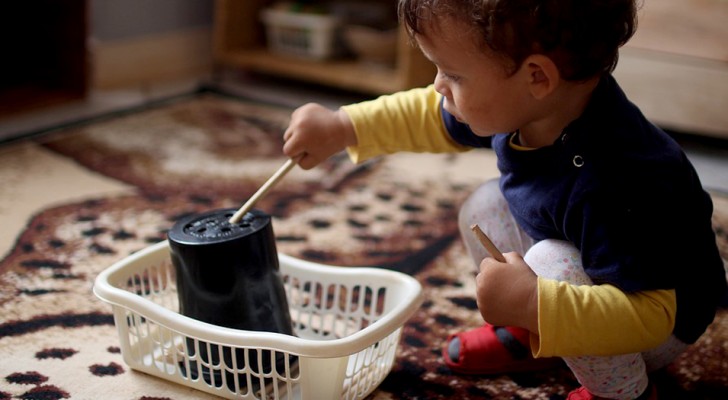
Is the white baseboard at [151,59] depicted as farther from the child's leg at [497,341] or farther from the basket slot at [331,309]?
the child's leg at [497,341]

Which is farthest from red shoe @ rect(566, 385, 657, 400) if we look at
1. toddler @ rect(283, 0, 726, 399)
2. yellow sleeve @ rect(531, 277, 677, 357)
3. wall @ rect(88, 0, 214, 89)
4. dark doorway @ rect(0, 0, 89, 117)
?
wall @ rect(88, 0, 214, 89)

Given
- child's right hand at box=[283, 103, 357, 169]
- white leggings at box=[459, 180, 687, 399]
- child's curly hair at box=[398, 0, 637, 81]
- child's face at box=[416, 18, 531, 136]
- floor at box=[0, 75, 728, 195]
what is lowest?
floor at box=[0, 75, 728, 195]

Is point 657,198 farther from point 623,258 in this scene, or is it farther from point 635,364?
point 635,364

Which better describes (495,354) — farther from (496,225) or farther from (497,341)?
(496,225)

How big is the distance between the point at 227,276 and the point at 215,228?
0.05m

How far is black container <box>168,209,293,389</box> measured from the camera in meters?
0.76

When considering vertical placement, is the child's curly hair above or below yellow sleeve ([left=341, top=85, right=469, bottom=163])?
above

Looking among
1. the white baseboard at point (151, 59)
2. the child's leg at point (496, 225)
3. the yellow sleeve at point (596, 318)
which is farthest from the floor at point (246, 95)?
the yellow sleeve at point (596, 318)

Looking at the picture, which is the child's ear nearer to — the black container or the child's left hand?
the child's left hand

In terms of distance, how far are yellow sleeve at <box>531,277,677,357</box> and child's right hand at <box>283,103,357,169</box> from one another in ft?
0.94

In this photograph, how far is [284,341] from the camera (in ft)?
2.28

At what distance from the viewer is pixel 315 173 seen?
1.44 m

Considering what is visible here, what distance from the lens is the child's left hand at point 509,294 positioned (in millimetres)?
658

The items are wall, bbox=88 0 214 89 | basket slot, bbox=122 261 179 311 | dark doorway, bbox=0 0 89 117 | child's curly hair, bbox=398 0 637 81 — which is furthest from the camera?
wall, bbox=88 0 214 89
